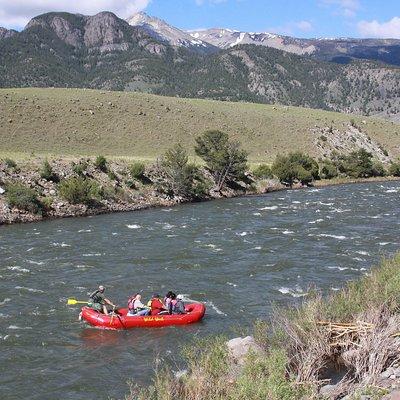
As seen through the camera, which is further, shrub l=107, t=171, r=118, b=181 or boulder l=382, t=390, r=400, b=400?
shrub l=107, t=171, r=118, b=181

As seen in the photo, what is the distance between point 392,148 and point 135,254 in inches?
3340

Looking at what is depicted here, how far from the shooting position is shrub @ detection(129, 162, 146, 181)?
56688 millimetres

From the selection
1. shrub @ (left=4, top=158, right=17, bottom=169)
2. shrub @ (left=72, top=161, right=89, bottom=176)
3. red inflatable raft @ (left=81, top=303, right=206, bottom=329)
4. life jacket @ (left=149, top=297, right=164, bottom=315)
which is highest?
shrub @ (left=4, top=158, right=17, bottom=169)

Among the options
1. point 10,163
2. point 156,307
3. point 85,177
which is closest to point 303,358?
→ point 156,307

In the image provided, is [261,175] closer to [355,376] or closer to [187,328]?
[187,328]

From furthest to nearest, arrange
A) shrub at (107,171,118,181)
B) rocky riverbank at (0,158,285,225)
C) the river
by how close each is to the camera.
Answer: shrub at (107,171,118,181), rocky riverbank at (0,158,285,225), the river

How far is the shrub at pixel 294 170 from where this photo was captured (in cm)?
6924

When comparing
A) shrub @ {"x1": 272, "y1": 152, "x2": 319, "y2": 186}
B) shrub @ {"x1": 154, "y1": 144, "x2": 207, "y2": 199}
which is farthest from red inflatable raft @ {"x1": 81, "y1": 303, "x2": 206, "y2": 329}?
shrub @ {"x1": 272, "y1": 152, "x2": 319, "y2": 186}

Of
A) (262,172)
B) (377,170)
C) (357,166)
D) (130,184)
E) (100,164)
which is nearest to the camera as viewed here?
(130,184)

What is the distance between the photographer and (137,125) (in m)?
89.8

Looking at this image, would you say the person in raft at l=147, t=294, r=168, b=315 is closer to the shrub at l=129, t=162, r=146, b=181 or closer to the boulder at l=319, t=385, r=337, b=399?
the boulder at l=319, t=385, r=337, b=399

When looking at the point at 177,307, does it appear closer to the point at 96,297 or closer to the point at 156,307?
the point at 156,307

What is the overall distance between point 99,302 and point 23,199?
25.4 metres

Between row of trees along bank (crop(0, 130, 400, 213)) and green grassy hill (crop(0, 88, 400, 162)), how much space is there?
10.3 m
